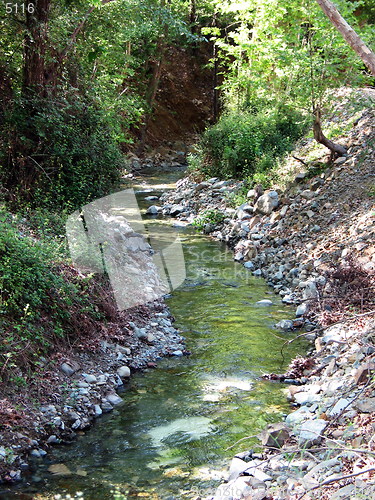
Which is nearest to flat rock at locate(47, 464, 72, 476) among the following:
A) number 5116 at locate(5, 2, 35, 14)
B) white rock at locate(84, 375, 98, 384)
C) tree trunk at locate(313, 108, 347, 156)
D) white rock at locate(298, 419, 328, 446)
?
white rock at locate(84, 375, 98, 384)

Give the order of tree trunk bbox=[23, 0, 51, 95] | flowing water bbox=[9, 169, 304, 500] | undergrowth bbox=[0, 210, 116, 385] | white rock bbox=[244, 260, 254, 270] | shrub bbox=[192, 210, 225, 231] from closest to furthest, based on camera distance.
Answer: flowing water bbox=[9, 169, 304, 500], undergrowth bbox=[0, 210, 116, 385], tree trunk bbox=[23, 0, 51, 95], white rock bbox=[244, 260, 254, 270], shrub bbox=[192, 210, 225, 231]

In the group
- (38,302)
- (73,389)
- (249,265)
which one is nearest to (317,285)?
(249,265)

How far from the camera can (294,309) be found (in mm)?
8117

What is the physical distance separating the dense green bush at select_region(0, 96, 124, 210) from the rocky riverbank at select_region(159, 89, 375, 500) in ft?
Result: 11.4

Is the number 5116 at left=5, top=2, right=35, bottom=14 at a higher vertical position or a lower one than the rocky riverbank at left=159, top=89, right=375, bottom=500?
higher

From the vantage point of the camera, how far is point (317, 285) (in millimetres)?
8180

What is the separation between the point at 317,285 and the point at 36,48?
5.42m

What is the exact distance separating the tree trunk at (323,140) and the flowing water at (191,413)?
3.82 m

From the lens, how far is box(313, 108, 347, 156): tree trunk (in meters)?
10.6

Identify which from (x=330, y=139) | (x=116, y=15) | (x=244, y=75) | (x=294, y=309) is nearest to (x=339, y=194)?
(x=330, y=139)

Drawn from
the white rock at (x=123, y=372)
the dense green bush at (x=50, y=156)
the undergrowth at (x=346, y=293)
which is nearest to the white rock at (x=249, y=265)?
the undergrowth at (x=346, y=293)

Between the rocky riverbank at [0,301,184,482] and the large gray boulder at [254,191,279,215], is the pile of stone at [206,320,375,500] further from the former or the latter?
the large gray boulder at [254,191,279,215]

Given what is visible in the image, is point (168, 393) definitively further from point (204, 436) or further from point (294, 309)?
point (294, 309)

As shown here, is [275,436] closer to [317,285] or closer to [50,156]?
[317,285]
